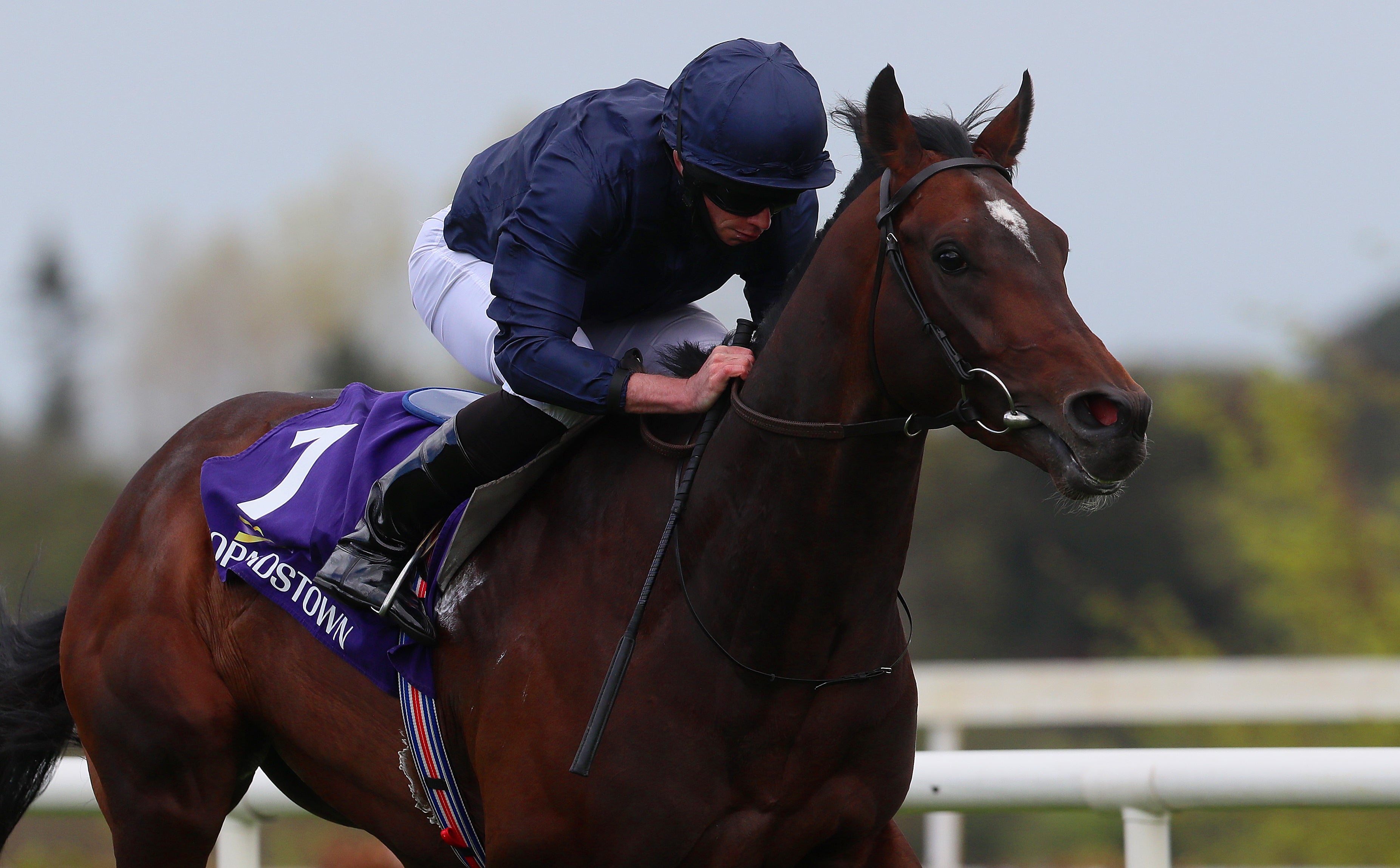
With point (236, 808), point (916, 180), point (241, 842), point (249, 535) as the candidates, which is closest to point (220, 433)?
point (249, 535)

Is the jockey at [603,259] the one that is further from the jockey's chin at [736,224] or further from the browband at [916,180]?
the browband at [916,180]

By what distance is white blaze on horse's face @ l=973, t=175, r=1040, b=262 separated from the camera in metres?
2.65

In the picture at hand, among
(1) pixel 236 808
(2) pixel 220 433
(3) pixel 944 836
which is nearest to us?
(2) pixel 220 433

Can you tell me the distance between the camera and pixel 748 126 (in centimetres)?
295

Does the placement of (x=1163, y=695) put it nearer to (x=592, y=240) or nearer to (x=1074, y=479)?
(x=592, y=240)

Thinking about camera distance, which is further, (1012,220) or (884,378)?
(884,378)

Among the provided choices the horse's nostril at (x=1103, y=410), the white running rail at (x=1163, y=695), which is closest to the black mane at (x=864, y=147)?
the horse's nostril at (x=1103, y=410)

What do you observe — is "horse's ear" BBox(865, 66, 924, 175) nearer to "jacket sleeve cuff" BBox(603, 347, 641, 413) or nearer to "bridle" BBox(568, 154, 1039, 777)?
"bridle" BBox(568, 154, 1039, 777)

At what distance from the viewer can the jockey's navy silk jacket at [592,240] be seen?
305 cm

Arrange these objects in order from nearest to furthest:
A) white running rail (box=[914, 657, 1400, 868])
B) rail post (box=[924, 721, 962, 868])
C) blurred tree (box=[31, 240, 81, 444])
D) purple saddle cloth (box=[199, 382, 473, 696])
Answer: purple saddle cloth (box=[199, 382, 473, 696]), rail post (box=[924, 721, 962, 868]), white running rail (box=[914, 657, 1400, 868]), blurred tree (box=[31, 240, 81, 444])

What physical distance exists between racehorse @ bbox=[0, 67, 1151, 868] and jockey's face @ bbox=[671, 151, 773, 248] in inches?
6.1

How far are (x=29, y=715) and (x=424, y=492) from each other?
1774 mm

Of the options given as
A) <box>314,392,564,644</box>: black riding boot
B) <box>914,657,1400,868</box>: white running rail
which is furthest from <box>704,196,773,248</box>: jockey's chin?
<box>914,657,1400,868</box>: white running rail

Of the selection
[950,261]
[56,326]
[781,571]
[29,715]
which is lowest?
[29,715]
